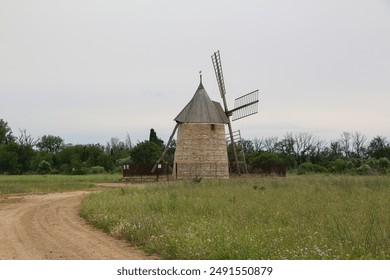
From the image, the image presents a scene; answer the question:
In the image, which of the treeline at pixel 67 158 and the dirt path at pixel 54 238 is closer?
the dirt path at pixel 54 238

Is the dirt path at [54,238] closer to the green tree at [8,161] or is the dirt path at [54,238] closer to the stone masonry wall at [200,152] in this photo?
the stone masonry wall at [200,152]

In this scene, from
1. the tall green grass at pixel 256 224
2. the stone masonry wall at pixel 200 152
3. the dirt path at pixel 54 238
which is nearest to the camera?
the tall green grass at pixel 256 224

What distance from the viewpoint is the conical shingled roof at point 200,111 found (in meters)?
33.6

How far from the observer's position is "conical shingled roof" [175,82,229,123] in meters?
33.6

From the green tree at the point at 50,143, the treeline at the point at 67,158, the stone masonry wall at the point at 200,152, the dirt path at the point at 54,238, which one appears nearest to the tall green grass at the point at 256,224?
the dirt path at the point at 54,238

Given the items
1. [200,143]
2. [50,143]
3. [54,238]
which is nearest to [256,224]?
[54,238]

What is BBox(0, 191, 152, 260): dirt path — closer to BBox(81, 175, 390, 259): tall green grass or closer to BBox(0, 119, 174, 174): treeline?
BBox(81, 175, 390, 259): tall green grass

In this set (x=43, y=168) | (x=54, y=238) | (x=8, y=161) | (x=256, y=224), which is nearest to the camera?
(x=256, y=224)

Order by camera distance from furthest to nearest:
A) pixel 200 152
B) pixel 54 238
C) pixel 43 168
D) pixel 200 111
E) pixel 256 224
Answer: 1. pixel 43 168
2. pixel 200 111
3. pixel 200 152
4. pixel 54 238
5. pixel 256 224

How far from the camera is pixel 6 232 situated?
35.8 ft

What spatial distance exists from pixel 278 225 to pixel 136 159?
42.0m

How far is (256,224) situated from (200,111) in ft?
80.0

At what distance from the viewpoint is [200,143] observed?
32.9m

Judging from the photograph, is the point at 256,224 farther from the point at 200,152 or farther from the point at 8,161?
the point at 8,161
